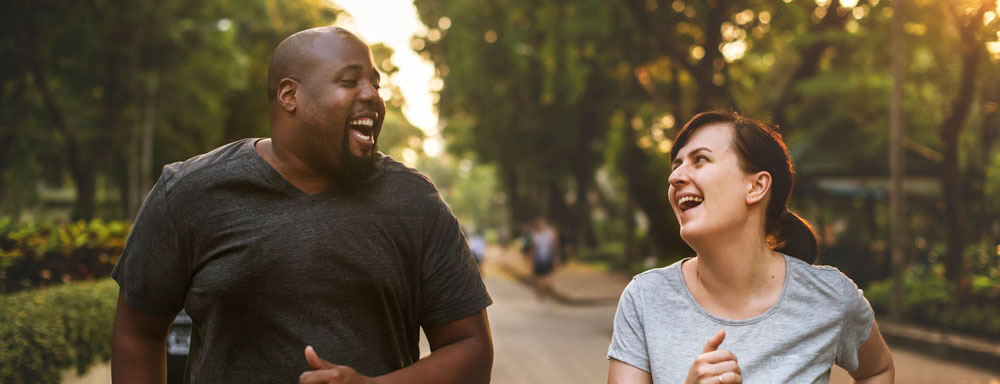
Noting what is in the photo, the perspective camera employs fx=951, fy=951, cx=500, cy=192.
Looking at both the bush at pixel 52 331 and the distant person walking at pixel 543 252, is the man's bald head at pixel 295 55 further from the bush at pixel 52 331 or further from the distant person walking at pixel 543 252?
the distant person walking at pixel 543 252

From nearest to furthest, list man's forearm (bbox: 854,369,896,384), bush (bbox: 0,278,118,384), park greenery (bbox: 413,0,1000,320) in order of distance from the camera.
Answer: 1. man's forearm (bbox: 854,369,896,384)
2. bush (bbox: 0,278,118,384)
3. park greenery (bbox: 413,0,1000,320)

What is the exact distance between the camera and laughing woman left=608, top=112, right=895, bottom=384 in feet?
7.55

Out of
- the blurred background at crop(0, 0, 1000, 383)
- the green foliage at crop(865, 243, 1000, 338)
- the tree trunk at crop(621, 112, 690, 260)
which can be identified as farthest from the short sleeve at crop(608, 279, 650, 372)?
the tree trunk at crop(621, 112, 690, 260)

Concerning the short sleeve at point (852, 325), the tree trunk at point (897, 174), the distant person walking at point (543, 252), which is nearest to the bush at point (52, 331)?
the short sleeve at point (852, 325)

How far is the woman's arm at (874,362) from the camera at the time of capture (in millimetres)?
2426

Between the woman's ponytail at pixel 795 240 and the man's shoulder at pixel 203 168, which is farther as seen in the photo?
the woman's ponytail at pixel 795 240

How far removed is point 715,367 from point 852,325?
1.49 feet

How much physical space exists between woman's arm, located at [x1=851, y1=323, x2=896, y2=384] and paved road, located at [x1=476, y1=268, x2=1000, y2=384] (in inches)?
279

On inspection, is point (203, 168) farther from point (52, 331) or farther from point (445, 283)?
point (52, 331)

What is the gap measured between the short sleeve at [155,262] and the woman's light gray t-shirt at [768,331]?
42.5 inches

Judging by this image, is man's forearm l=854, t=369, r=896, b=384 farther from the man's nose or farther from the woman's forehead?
the man's nose

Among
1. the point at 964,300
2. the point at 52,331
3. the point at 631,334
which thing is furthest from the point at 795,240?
the point at 964,300

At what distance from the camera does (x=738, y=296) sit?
2367 millimetres

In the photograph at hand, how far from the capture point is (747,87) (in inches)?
939
